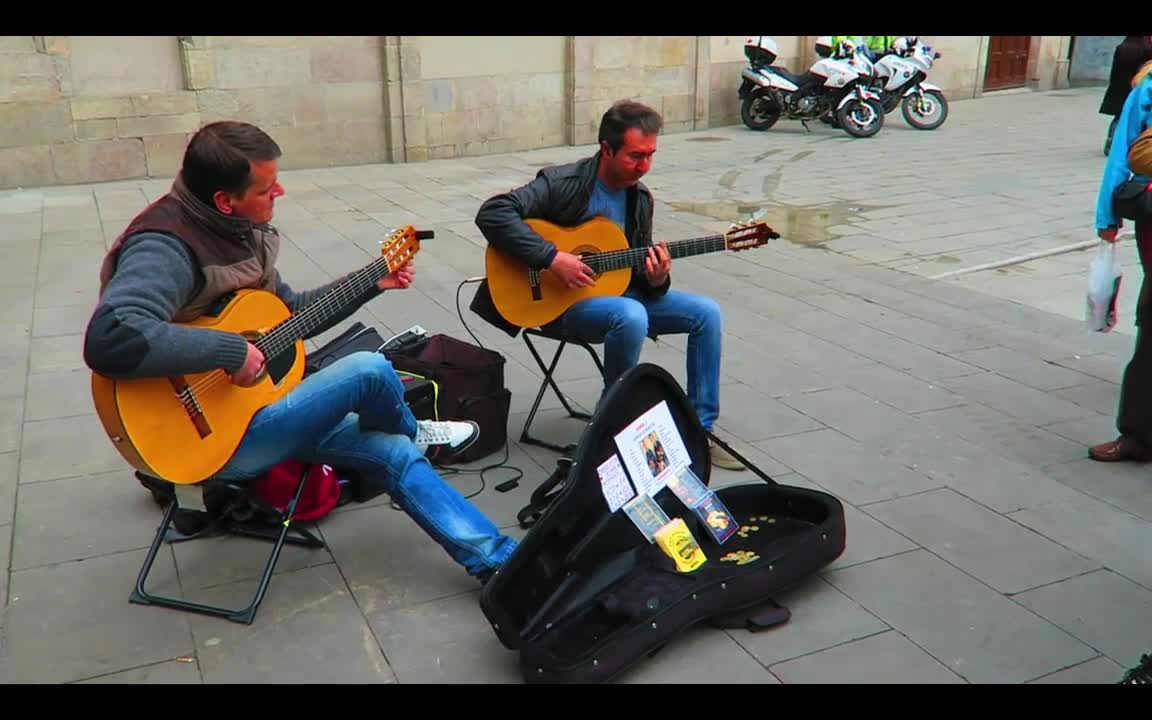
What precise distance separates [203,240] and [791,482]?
2.22 m

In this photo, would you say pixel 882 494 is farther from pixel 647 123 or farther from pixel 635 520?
pixel 647 123

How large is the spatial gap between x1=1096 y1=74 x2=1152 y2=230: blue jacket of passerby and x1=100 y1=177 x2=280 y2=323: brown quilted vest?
10.4 feet

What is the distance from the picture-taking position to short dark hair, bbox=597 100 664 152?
3836mm

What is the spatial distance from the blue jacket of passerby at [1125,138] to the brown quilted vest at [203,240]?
318 cm

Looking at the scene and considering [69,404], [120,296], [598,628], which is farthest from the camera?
[69,404]

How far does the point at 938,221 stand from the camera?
27.6 feet

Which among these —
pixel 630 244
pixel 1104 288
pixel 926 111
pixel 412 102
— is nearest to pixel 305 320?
pixel 630 244

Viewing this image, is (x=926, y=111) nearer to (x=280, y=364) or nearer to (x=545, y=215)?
(x=545, y=215)

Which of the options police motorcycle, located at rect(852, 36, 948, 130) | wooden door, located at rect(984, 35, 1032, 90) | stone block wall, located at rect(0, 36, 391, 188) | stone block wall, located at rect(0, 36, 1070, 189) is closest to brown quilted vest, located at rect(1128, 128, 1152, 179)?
stone block wall, located at rect(0, 36, 1070, 189)

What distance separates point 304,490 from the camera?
346cm

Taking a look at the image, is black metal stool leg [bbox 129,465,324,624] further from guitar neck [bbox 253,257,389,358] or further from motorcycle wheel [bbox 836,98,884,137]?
motorcycle wheel [bbox 836,98,884,137]

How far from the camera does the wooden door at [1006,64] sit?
54.7 feet

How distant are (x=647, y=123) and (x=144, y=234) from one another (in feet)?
6.26
